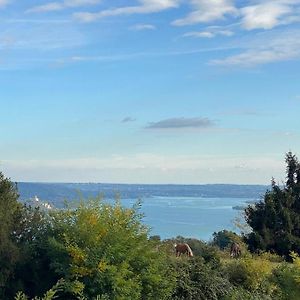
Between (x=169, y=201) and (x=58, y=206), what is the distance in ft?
204

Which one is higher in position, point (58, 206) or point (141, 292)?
point (58, 206)

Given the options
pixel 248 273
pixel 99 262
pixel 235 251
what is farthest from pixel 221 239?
pixel 99 262

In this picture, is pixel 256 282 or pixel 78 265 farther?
pixel 256 282

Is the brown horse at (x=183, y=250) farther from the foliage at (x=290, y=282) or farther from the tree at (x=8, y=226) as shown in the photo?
the tree at (x=8, y=226)

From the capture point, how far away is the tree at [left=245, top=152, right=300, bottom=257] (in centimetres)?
2761

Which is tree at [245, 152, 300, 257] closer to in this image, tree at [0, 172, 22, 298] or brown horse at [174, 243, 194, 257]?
brown horse at [174, 243, 194, 257]

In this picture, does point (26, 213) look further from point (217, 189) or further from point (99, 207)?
point (217, 189)

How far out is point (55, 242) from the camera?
1516 cm

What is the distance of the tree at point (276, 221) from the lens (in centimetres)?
2761

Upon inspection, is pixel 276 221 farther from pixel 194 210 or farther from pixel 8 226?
pixel 194 210

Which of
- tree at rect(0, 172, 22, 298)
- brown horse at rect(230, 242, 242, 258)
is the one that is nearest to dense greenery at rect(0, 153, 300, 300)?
tree at rect(0, 172, 22, 298)

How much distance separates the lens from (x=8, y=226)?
16391mm

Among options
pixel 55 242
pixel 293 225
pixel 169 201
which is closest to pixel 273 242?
pixel 293 225

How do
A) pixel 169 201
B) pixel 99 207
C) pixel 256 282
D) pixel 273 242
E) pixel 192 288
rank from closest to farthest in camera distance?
pixel 99 207
pixel 192 288
pixel 256 282
pixel 273 242
pixel 169 201
